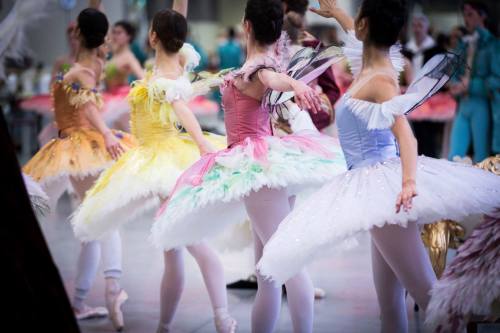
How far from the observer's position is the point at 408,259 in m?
3.01

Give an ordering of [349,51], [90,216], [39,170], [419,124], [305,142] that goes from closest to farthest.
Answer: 1. [349,51]
2. [305,142]
3. [90,216]
4. [39,170]
5. [419,124]

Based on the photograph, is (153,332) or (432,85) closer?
(432,85)

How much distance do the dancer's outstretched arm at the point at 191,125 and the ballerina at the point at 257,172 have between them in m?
0.14

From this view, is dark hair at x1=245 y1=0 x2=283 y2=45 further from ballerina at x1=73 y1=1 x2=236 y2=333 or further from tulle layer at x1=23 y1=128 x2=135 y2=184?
tulle layer at x1=23 y1=128 x2=135 y2=184

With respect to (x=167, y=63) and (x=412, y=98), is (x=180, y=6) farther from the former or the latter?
(x=412, y=98)

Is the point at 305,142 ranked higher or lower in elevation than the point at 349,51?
lower

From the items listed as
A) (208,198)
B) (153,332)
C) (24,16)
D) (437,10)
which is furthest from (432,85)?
(437,10)

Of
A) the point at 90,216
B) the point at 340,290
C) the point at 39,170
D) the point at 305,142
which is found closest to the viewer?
the point at 305,142

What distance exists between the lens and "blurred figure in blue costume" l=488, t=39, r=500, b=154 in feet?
22.8

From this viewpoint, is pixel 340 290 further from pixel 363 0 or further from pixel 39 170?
pixel 363 0

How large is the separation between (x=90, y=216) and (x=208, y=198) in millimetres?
929

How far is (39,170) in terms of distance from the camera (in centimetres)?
475

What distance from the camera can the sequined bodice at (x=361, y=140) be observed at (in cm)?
324

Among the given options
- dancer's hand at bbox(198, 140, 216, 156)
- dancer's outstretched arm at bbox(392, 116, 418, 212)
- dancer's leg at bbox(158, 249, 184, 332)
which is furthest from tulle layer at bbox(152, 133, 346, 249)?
dancer's outstretched arm at bbox(392, 116, 418, 212)
